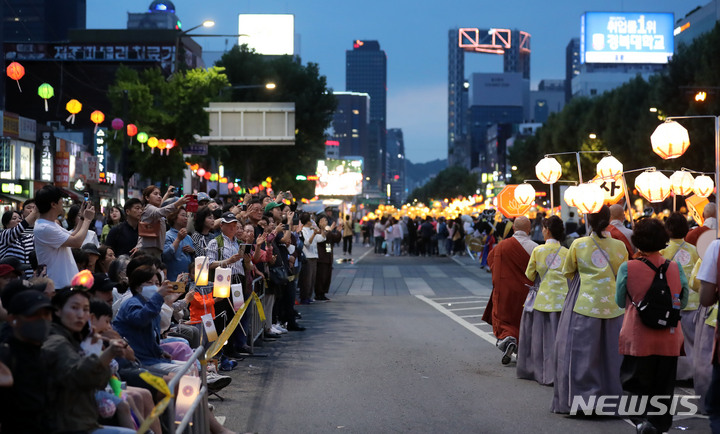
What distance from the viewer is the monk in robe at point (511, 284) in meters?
11.7

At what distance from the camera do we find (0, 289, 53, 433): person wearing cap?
5.04m

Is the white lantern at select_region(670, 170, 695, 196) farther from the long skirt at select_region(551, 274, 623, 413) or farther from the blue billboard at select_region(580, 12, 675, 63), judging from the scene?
the blue billboard at select_region(580, 12, 675, 63)

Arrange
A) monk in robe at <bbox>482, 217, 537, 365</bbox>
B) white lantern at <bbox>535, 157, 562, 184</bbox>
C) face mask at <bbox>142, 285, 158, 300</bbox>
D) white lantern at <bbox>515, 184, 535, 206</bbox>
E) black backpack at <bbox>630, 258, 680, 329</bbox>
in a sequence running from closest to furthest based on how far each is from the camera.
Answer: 1. black backpack at <bbox>630, 258, 680, 329</bbox>
2. face mask at <bbox>142, 285, 158, 300</bbox>
3. monk in robe at <bbox>482, 217, 537, 365</bbox>
4. white lantern at <bbox>535, 157, 562, 184</bbox>
5. white lantern at <bbox>515, 184, 535, 206</bbox>

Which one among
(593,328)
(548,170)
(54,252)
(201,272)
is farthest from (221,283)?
(548,170)

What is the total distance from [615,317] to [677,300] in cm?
125

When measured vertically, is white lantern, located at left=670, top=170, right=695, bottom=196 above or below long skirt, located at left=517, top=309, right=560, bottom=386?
above

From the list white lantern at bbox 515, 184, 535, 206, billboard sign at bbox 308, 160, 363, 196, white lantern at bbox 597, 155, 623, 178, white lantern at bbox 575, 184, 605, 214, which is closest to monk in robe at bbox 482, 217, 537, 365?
white lantern at bbox 575, 184, 605, 214

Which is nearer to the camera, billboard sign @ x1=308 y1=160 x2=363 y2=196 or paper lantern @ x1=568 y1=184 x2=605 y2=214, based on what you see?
paper lantern @ x1=568 y1=184 x2=605 y2=214

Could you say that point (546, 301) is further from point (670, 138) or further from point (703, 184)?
point (703, 184)

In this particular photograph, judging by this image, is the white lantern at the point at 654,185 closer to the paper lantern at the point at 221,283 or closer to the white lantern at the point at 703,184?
the white lantern at the point at 703,184

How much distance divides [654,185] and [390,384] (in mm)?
9903

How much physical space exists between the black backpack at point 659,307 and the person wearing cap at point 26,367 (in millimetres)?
4509

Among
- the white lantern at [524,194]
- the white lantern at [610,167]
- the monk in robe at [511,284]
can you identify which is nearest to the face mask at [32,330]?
the monk in robe at [511,284]

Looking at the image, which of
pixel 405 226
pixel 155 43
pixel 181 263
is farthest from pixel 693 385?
pixel 155 43
